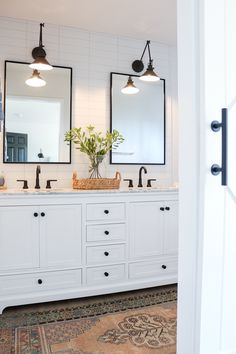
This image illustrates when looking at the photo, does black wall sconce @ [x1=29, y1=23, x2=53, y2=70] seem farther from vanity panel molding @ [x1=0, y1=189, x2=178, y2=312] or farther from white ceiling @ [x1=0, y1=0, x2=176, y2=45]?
vanity panel molding @ [x1=0, y1=189, x2=178, y2=312]

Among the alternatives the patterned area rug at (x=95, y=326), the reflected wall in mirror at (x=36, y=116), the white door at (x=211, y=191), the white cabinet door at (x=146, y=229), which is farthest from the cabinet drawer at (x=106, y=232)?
the white door at (x=211, y=191)

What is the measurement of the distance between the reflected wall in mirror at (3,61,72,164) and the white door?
1925mm

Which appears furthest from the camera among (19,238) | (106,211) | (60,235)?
(106,211)

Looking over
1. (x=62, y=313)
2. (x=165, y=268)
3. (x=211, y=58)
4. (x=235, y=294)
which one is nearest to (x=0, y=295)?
(x=62, y=313)

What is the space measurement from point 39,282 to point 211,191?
5.74 feet

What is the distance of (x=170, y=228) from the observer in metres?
2.98

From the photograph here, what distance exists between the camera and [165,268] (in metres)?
2.96

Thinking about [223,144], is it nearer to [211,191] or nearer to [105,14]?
[211,191]

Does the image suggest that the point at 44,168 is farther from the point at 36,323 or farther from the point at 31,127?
the point at 36,323

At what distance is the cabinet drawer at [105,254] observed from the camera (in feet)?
8.73

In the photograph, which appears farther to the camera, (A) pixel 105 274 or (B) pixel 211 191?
(A) pixel 105 274

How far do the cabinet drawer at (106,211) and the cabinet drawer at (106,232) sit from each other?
0.07 meters

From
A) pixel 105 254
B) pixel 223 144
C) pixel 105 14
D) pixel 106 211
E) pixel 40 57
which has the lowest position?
pixel 105 254

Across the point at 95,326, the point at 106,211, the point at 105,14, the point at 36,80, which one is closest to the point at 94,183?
the point at 106,211
